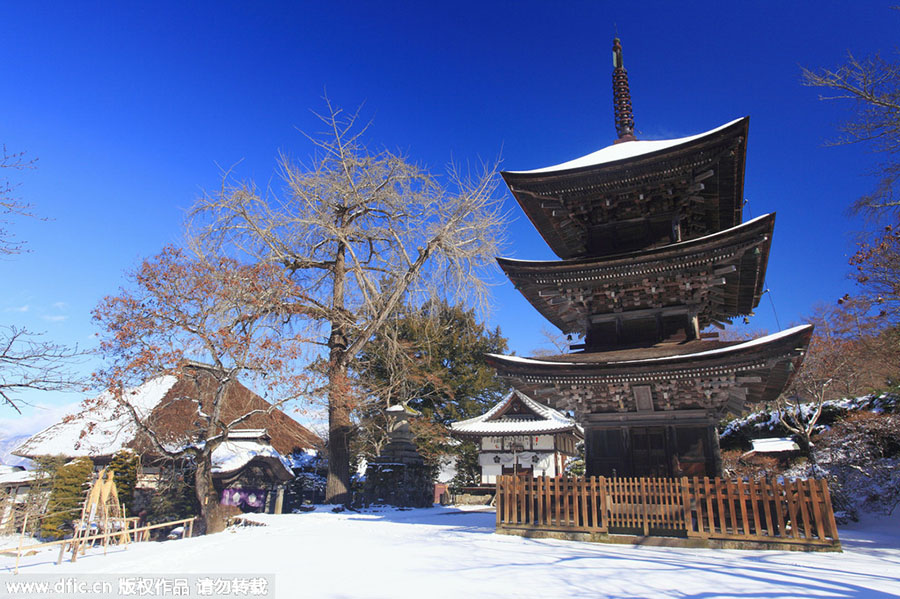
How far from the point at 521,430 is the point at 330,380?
14.0 metres

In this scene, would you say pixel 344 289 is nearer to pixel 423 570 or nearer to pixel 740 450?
pixel 423 570

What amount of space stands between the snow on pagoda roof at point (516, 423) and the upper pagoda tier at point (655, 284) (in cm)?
1623

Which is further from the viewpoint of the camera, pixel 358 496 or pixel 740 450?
Answer: pixel 740 450

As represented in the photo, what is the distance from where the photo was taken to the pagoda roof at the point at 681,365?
8289 mm

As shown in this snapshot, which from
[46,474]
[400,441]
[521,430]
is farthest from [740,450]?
[46,474]

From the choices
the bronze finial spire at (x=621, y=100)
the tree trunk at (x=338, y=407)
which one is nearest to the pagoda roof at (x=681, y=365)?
the bronze finial spire at (x=621, y=100)

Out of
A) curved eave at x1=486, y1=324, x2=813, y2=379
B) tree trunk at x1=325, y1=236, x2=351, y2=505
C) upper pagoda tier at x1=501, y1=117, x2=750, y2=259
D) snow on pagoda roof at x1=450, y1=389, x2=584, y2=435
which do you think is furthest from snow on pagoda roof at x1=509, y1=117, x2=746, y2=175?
snow on pagoda roof at x1=450, y1=389, x2=584, y2=435

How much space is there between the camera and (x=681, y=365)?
28.8 ft

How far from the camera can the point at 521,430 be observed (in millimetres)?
27188

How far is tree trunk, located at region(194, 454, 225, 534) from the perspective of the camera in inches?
527

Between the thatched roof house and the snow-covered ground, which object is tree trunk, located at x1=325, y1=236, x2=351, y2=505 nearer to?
the thatched roof house

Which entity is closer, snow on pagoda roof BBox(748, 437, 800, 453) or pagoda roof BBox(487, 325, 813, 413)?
pagoda roof BBox(487, 325, 813, 413)

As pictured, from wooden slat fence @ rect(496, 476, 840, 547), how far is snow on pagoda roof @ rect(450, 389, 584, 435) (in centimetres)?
1667

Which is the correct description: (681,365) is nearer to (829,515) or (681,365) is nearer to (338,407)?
(829,515)
